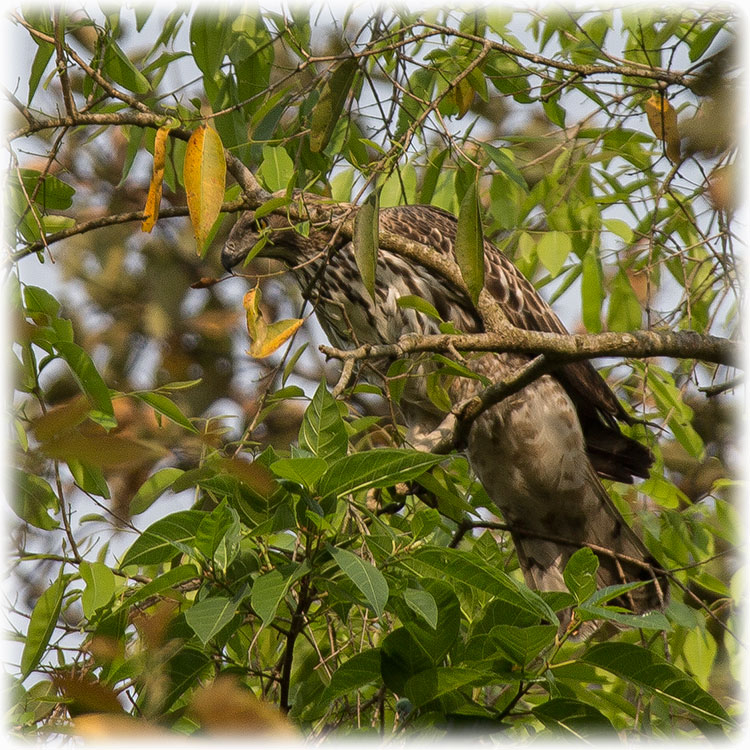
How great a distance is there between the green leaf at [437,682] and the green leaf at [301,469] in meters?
0.33

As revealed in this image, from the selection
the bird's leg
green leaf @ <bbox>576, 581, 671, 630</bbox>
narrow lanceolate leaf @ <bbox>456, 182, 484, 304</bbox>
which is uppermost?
narrow lanceolate leaf @ <bbox>456, 182, 484, 304</bbox>

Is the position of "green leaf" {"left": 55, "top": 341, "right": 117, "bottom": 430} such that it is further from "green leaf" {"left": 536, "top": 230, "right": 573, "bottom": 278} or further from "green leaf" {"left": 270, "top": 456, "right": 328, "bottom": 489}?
"green leaf" {"left": 536, "top": 230, "right": 573, "bottom": 278}

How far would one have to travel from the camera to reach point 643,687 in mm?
1519

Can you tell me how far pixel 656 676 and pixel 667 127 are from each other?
1.50 m

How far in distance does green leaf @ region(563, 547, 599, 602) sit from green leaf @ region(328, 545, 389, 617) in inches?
12.5

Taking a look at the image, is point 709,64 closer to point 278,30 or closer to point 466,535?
point 278,30

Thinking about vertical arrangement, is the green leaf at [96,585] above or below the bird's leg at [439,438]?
below

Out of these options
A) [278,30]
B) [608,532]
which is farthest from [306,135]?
[608,532]

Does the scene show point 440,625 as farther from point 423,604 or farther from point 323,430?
point 323,430

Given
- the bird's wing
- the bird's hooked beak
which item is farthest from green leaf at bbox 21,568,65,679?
the bird's hooked beak

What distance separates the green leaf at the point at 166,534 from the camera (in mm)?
1457

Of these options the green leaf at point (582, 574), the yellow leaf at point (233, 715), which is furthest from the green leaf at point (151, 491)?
the yellow leaf at point (233, 715)

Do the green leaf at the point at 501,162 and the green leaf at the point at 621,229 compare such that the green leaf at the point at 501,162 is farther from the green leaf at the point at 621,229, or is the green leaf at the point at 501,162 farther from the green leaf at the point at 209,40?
the green leaf at the point at 209,40

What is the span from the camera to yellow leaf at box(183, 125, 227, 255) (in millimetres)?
1615
